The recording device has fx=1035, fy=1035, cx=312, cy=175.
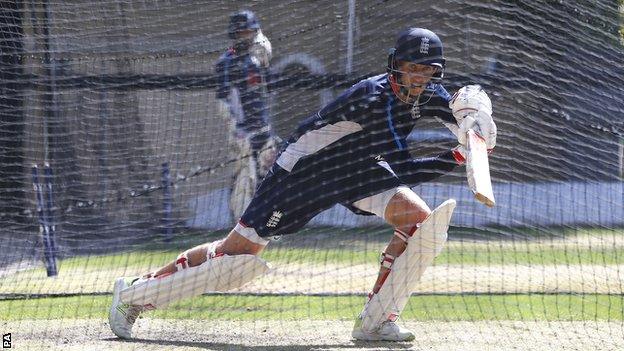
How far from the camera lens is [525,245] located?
979cm

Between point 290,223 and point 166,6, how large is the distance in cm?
389

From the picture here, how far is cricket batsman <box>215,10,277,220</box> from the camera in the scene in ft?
29.3

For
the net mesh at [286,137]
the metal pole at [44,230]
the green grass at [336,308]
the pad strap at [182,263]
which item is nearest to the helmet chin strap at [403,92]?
the pad strap at [182,263]

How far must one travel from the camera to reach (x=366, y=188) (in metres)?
5.51

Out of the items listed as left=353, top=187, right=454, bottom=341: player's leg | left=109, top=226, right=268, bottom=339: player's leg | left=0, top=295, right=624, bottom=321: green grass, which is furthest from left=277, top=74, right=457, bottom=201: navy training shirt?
left=0, top=295, right=624, bottom=321: green grass

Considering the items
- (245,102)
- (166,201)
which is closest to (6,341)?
(245,102)

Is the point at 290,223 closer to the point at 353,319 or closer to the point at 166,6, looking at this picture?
the point at 353,319

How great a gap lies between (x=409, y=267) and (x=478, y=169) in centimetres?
90

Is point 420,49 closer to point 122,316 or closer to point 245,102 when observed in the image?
point 122,316

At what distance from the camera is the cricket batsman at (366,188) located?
17.7 ft

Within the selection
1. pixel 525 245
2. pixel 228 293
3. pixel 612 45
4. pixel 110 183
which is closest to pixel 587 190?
pixel 525 245

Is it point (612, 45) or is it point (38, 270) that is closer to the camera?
point (612, 45)

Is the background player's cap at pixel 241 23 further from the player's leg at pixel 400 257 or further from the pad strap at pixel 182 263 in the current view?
the player's leg at pixel 400 257

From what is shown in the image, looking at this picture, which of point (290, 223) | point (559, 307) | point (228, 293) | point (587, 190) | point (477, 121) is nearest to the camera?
point (477, 121)
